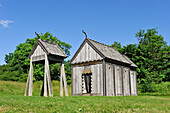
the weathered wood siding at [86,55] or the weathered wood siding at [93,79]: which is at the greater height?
the weathered wood siding at [86,55]

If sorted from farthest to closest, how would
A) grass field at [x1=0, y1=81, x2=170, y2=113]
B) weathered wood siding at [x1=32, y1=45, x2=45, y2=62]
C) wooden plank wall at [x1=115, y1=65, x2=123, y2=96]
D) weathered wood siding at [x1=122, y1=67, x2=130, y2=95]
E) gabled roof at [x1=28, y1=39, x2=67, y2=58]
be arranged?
weathered wood siding at [x1=122, y1=67, x2=130, y2=95] < wooden plank wall at [x1=115, y1=65, x2=123, y2=96] < weathered wood siding at [x1=32, y1=45, x2=45, y2=62] < gabled roof at [x1=28, y1=39, x2=67, y2=58] < grass field at [x1=0, y1=81, x2=170, y2=113]

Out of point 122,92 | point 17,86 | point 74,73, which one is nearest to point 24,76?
point 17,86

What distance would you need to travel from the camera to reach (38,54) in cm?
1734

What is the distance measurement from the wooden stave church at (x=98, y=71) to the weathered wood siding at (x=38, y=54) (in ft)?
22.6

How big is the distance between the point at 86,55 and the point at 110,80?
13.9 ft

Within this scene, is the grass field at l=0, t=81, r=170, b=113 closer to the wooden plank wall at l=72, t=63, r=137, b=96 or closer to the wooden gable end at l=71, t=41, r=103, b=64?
the wooden plank wall at l=72, t=63, r=137, b=96

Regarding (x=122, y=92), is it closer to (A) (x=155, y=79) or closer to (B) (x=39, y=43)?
(B) (x=39, y=43)

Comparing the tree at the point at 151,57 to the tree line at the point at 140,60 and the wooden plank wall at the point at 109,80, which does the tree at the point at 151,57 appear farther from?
the wooden plank wall at the point at 109,80

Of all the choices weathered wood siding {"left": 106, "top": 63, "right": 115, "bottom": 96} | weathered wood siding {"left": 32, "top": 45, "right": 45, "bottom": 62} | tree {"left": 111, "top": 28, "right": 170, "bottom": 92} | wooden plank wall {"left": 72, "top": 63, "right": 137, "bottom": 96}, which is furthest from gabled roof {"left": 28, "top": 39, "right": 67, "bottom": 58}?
tree {"left": 111, "top": 28, "right": 170, "bottom": 92}

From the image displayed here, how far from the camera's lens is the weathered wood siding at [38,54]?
16933mm

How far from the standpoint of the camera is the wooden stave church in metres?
20.9

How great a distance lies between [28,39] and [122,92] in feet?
117

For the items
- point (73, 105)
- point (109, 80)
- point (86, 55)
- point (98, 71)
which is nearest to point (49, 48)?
point (86, 55)

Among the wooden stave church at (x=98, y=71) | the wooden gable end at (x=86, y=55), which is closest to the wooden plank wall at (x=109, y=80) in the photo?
the wooden stave church at (x=98, y=71)
